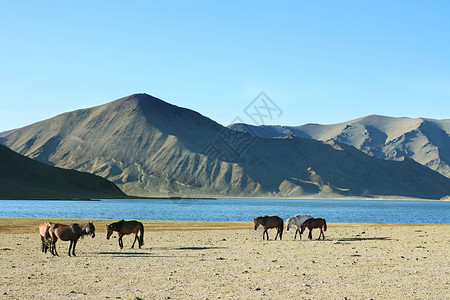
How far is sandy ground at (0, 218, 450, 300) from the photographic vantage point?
648 inches

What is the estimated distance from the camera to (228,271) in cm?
2094

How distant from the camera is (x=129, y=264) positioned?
75.7ft

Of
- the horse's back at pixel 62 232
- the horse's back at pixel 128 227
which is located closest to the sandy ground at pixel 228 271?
the horse's back at pixel 62 232

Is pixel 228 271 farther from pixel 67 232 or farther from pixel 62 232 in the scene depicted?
pixel 62 232

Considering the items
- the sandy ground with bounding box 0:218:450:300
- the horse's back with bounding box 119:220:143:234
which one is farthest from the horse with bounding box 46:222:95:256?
the horse's back with bounding box 119:220:143:234

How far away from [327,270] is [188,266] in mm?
A: 5441

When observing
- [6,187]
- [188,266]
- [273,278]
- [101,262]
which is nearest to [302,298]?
[273,278]

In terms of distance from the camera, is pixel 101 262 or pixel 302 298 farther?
pixel 101 262

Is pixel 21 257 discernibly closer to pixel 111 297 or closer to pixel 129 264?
pixel 129 264

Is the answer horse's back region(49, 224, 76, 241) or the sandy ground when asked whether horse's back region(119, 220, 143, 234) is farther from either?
horse's back region(49, 224, 76, 241)

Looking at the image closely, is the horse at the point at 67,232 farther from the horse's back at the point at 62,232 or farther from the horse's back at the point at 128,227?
the horse's back at the point at 128,227

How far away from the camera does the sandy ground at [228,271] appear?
1647 cm

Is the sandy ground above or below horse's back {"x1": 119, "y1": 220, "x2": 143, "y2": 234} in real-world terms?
below

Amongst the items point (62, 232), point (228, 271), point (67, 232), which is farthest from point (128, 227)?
point (228, 271)
